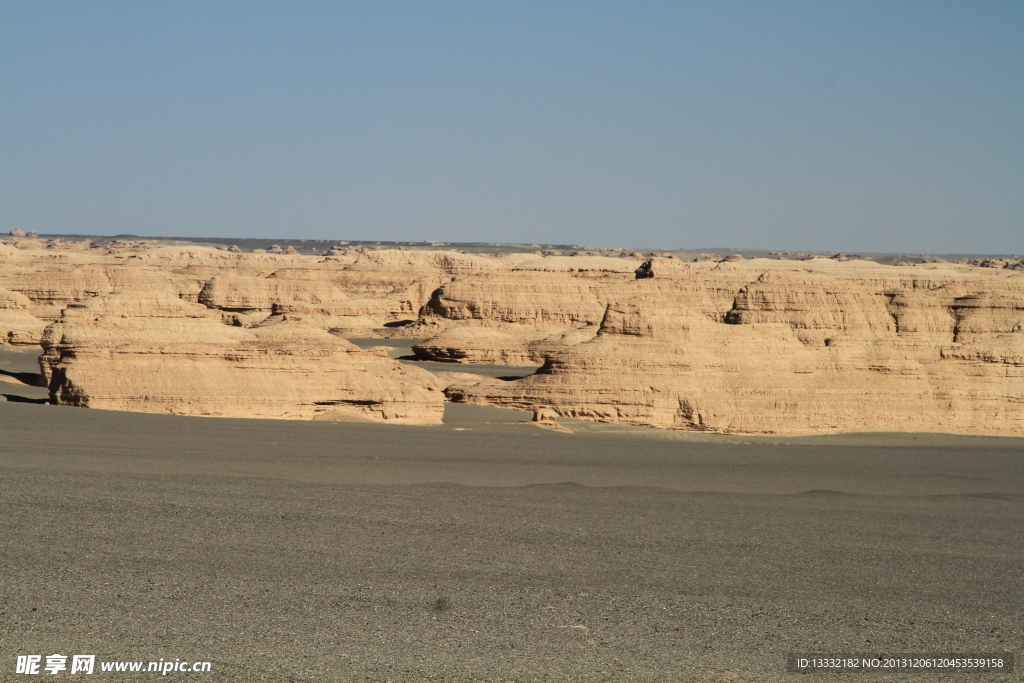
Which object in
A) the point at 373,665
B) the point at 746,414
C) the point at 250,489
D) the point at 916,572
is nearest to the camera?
the point at 373,665

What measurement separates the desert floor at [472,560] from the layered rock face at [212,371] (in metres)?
2.77

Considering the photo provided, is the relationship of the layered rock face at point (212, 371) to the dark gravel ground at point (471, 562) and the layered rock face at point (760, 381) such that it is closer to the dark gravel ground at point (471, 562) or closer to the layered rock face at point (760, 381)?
the dark gravel ground at point (471, 562)

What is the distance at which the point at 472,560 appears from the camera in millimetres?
9688

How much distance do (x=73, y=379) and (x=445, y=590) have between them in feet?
44.0

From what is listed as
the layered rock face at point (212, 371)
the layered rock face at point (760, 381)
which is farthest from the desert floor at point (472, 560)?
the layered rock face at point (760, 381)

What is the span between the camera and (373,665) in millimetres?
6938

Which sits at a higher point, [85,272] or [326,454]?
[85,272]

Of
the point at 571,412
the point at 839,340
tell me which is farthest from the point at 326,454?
the point at 839,340

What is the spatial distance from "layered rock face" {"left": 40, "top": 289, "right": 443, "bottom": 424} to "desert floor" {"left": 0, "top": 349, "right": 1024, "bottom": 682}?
2.77 metres

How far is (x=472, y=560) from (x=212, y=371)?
11.6m

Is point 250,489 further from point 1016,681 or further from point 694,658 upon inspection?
point 1016,681

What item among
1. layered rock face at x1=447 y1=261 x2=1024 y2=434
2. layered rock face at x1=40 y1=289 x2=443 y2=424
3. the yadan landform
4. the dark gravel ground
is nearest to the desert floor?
the dark gravel ground

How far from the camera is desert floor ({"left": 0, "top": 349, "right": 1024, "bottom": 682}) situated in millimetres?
7277

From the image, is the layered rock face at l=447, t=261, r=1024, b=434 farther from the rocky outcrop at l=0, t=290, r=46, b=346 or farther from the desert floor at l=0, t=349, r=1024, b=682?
the rocky outcrop at l=0, t=290, r=46, b=346
